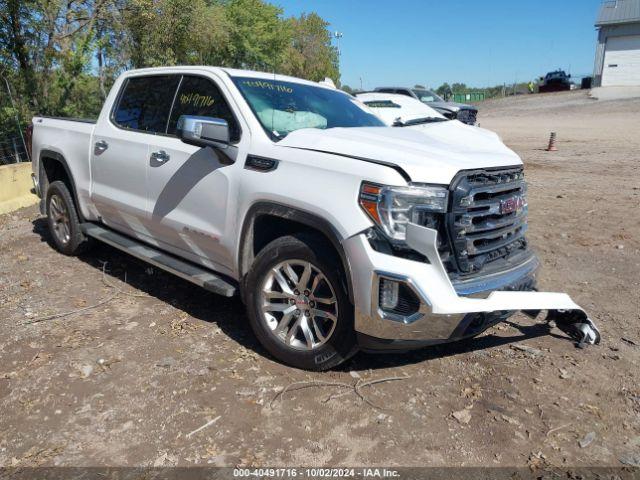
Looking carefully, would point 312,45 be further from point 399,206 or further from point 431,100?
point 399,206

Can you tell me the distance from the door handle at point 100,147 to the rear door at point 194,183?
2.53 feet

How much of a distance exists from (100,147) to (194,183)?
1537 millimetres

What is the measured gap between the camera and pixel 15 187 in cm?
834

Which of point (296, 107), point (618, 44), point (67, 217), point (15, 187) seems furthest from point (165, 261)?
point (618, 44)

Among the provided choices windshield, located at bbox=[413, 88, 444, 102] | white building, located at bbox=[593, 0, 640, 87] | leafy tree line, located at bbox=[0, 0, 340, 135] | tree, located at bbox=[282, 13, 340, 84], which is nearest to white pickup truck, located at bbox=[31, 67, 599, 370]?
leafy tree line, located at bbox=[0, 0, 340, 135]

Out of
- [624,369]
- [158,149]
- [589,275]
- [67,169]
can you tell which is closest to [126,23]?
[67,169]

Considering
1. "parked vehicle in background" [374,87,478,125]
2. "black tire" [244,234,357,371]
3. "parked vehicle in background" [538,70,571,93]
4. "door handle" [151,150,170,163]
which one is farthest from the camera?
"parked vehicle in background" [538,70,571,93]

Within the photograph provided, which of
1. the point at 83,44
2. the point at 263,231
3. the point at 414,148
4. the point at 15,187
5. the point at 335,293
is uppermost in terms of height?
the point at 83,44

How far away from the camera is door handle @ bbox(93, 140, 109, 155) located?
494cm

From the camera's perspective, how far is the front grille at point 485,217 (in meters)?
3.13

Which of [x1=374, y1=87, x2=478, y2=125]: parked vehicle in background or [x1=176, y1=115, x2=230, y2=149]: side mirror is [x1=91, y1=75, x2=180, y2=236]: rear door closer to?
[x1=176, y1=115, x2=230, y2=149]: side mirror

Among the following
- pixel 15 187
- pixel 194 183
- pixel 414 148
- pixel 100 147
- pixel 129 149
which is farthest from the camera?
pixel 15 187

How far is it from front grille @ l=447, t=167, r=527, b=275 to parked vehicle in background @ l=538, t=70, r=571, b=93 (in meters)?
55.6

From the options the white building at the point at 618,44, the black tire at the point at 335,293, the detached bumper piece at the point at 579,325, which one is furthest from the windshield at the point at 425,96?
the white building at the point at 618,44
